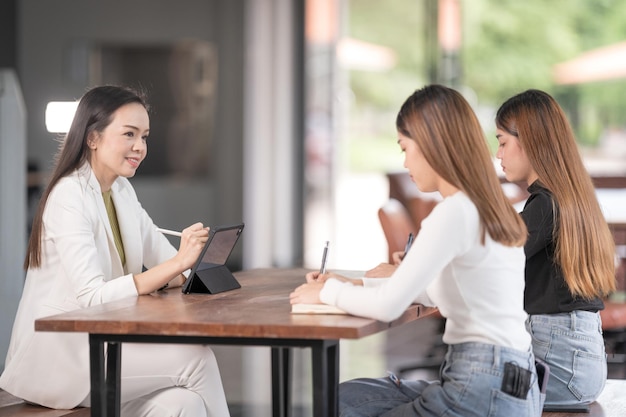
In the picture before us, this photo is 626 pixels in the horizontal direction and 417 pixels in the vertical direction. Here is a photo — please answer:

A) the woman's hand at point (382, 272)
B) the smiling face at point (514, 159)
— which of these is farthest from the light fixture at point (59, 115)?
the smiling face at point (514, 159)

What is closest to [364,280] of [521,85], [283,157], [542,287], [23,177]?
[542,287]

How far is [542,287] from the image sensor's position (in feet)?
9.50

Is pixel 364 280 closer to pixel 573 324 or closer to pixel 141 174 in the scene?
pixel 573 324

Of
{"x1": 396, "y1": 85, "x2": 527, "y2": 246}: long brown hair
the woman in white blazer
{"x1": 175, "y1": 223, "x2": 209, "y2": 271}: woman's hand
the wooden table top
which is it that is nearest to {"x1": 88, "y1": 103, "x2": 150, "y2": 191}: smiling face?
the woman in white blazer

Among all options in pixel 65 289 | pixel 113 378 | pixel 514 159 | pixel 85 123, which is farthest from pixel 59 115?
pixel 514 159

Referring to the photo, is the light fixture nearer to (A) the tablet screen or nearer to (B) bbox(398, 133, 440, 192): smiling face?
(A) the tablet screen

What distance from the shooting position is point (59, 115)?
10.8ft

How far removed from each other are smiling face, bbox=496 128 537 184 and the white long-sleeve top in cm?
61

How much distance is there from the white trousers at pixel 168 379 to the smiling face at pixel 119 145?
1.79 feet

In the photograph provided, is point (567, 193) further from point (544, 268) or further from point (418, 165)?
point (418, 165)

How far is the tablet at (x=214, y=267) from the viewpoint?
2.76 metres

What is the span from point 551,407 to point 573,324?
0.22 m

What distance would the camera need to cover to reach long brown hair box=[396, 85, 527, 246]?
233 cm

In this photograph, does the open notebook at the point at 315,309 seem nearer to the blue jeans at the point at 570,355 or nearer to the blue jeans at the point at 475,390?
the blue jeans at the point at 475,390
